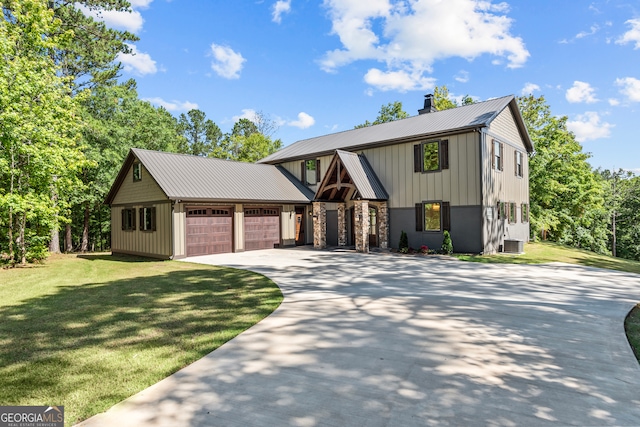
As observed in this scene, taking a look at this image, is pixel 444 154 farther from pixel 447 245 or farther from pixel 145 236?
pixel 145 236

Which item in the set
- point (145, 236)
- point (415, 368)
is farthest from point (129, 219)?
point (415, 368)

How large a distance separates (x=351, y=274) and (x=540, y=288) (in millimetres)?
5050

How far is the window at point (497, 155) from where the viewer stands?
16.8 m

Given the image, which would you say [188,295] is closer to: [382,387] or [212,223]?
[382,387]

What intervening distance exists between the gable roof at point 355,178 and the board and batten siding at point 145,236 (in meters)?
7.85

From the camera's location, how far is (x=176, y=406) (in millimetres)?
3318

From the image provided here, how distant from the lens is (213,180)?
728 inches

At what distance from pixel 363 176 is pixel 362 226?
2.78 m

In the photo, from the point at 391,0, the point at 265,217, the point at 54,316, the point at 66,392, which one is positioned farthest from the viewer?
the point at 265,217

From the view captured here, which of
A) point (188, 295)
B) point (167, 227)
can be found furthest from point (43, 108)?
point (188, 295)

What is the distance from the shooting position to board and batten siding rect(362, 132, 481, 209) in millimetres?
15766

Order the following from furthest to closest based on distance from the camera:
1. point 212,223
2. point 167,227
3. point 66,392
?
point 212,223 < point 167,227 < point 66,392

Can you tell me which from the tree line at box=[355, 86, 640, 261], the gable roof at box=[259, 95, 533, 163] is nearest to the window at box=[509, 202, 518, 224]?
the gable roof at box=[259, 95, 533, 163]

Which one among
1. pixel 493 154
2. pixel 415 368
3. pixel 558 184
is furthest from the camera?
pixel 558 184
